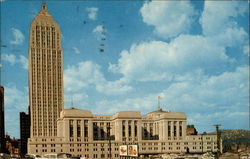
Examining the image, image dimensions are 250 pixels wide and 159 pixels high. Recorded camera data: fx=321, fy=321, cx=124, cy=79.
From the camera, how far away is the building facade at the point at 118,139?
171500 mm

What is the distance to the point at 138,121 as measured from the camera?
192 metres

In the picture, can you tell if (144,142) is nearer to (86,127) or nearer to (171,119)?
(171,119)

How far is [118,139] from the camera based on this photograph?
189m

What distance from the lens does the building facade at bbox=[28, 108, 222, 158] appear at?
172 m

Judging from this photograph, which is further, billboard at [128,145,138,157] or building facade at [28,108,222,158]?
building facade at [28,108,222,158]

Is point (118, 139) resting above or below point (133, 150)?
below

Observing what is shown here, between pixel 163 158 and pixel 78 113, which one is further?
pixel 78 113

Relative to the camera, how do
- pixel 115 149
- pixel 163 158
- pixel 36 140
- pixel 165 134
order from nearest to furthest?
pixel 163 158 → pixel 36 140 → pixel 115 149 → pixel 165 134

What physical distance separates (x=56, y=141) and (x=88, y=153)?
18646 mm

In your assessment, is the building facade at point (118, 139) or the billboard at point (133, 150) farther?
the building facade at point (118, 139)

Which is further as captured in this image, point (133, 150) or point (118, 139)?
point (118, 139)

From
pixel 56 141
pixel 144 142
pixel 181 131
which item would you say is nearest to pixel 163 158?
pixel 144 142

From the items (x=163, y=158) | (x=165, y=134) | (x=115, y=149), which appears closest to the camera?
(x=163, y=158)

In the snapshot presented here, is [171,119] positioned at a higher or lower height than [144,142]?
higher
